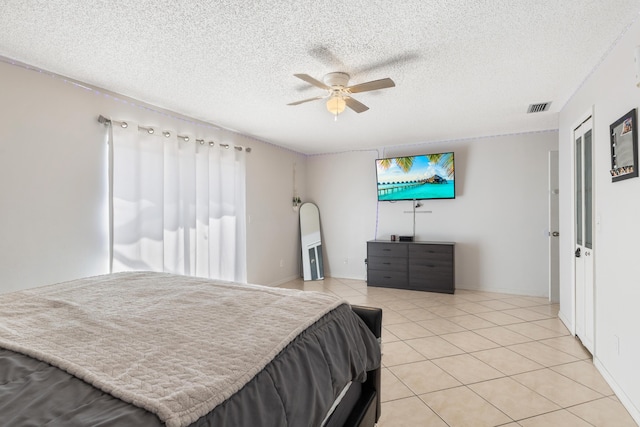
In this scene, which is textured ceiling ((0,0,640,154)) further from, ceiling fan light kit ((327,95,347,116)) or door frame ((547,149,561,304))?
door frame ((547,149,561,304))

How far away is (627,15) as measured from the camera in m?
1.87

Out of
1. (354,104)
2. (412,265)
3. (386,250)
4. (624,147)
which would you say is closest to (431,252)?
(412,265)

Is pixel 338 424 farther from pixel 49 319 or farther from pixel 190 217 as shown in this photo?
pixel 190 217

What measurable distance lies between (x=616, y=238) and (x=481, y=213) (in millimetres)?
2832

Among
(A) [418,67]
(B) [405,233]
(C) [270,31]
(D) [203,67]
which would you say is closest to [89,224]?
(D) [203,67]

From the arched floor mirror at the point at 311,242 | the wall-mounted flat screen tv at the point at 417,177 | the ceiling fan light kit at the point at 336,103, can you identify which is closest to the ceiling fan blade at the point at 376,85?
the ceiling fan light kit at the point at 336,103

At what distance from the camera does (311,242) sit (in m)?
5.83

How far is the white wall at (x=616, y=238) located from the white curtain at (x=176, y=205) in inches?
146

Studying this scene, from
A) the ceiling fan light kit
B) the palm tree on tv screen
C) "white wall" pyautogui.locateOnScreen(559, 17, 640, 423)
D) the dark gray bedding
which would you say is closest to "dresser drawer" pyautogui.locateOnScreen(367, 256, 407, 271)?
the palm tree on tv screen

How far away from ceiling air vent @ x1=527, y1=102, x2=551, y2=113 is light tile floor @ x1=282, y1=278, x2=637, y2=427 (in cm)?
228

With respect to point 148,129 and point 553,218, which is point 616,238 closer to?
point 553,218

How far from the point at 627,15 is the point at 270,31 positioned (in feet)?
6.79

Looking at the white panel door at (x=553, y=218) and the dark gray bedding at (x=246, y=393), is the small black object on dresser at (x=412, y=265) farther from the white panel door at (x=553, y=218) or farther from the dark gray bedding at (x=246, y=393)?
the dark gray bedding at (x=246, y=393)

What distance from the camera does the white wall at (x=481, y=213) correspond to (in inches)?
180
